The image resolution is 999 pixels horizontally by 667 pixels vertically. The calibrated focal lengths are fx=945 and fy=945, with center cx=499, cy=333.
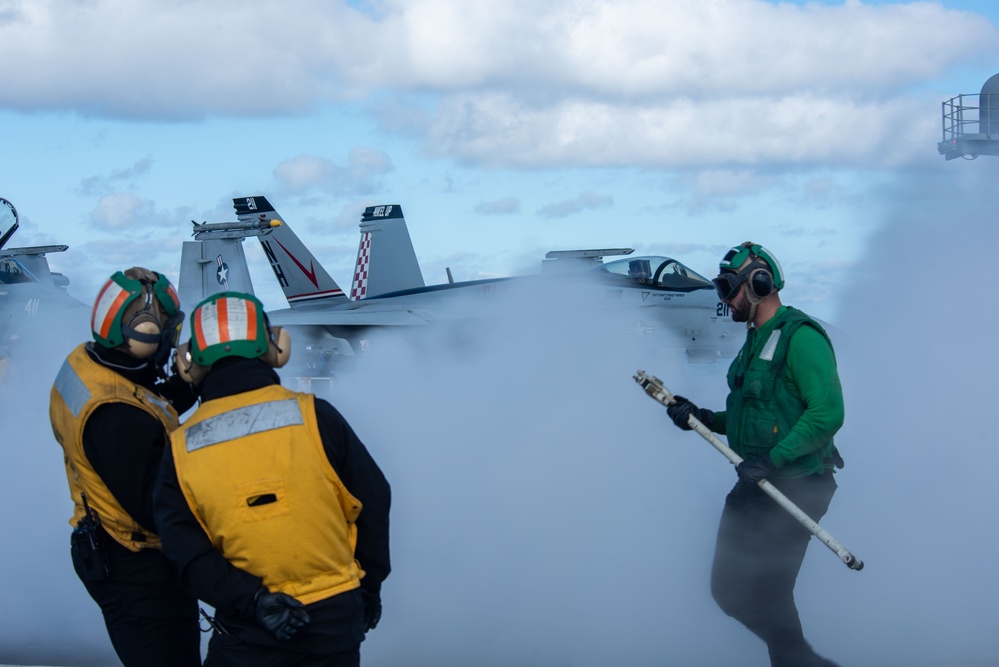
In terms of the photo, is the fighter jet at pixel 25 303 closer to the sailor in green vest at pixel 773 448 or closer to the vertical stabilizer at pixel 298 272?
the sailor in green vest at pixel 773 448

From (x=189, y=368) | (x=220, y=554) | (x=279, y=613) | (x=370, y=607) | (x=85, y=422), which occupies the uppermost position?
(x=189, y=368)

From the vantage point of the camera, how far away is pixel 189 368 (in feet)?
8.04

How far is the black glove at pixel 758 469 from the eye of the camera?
319cm

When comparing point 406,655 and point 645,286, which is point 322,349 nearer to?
point 645,286

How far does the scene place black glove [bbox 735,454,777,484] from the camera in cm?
319

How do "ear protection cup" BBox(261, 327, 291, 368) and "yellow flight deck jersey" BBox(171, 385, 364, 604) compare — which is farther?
"ear protection cup" BBox(261, 327, 291, 368)

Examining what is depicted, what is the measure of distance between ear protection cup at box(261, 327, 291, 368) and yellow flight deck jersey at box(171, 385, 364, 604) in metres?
0.15

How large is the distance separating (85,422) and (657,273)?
563 inches

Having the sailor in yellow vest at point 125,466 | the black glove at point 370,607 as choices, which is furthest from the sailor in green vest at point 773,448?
the sailor in yellow vest at point 125,466

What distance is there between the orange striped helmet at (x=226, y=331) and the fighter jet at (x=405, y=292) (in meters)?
6.07

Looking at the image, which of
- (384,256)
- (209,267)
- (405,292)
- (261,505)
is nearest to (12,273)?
(209,267)

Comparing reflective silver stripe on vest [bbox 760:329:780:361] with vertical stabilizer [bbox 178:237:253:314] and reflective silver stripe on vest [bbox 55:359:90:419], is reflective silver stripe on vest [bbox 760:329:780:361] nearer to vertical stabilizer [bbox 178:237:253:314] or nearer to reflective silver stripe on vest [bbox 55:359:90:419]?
reflective silver stripe on vest [bbox 55:359:90:419]

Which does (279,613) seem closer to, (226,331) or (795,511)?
(226,331)

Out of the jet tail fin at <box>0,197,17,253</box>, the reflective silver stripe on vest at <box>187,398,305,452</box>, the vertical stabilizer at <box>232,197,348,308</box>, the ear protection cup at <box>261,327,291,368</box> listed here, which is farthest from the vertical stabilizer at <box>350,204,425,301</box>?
the reflective silver stripe on vest at <box>187,398,305,452</box>
